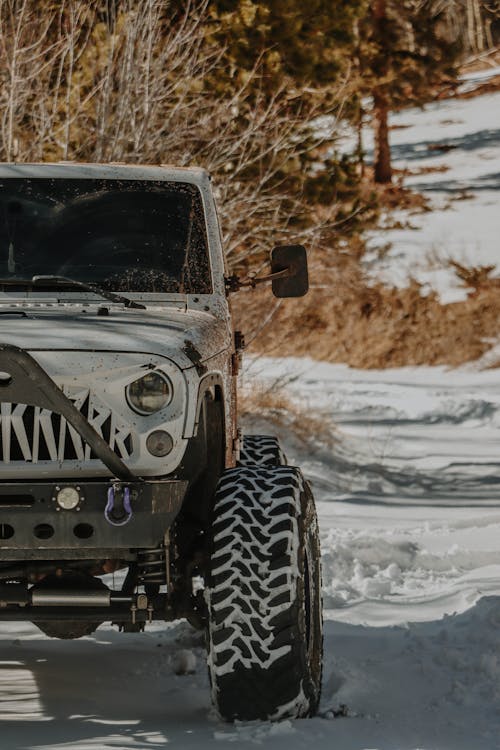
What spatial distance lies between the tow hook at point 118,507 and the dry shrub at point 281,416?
→ 10543 millimetres

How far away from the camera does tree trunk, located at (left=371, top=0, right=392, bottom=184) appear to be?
30.2 meters

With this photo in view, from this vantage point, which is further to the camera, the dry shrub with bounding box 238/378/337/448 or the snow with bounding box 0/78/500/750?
the dry shrub with bounding box 238/378/337/448

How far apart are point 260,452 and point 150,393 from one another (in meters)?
2.66

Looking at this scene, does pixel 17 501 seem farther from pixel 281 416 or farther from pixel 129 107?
pixel 281 416

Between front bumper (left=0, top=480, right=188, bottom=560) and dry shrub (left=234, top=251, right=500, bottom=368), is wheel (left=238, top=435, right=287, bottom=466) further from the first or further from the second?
dry shrub (left=234, top=251, right=500, bottom=368)

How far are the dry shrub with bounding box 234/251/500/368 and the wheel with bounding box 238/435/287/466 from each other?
602 inches

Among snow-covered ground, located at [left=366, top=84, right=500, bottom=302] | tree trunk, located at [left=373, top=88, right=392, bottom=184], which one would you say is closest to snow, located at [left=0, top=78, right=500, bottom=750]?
snow-covered ground, located at [left=366, top=84, right=500, bottom=302]

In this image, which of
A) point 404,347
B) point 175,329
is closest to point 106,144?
point 175,329

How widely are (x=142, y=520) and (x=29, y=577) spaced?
643 millimetres

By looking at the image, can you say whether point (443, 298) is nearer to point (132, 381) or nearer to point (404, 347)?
point (404, 347)

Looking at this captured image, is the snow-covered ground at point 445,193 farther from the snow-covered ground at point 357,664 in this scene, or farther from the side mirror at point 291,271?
the side mirror at point 291,271

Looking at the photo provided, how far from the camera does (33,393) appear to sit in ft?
13.5

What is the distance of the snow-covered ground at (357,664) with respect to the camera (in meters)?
4.64

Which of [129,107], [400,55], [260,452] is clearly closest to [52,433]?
[260,452]
